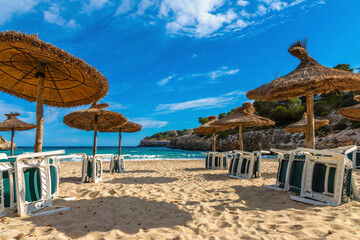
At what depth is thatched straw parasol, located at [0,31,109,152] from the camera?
280 cm

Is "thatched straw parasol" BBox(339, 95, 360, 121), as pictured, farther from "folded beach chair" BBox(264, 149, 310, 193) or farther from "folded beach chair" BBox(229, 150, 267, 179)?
"folded beach chair" BBox(264, 149, 310, 193)

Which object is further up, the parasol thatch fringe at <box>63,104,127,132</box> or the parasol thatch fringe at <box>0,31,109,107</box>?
the parasol thatch fringe at <box>0,31,109,107</box>

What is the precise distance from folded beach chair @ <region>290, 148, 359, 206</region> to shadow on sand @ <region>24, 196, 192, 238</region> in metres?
2.04

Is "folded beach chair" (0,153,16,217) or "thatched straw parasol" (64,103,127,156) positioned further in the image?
"thatched straw parasol" (64,103,127,156)

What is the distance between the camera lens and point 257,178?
18.4 feet

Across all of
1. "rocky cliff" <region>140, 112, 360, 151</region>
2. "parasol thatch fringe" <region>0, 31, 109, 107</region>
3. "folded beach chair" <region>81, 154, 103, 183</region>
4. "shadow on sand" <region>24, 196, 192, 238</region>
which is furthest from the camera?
"rocky cliff" <region>140, 112, 360, 151</region>

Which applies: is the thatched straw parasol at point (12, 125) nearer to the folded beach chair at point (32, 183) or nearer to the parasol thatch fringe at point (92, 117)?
the parasol thatch fringe at point (92, 117)

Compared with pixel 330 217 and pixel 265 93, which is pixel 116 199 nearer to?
pixel 330 217

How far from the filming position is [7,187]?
7.30 ft

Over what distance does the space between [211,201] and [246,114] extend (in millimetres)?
6125

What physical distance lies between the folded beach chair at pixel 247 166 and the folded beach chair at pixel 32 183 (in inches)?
180

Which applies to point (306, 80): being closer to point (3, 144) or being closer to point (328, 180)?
point (328, 180)

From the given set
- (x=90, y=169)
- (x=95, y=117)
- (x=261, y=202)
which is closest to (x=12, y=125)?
(x=95, y=117)

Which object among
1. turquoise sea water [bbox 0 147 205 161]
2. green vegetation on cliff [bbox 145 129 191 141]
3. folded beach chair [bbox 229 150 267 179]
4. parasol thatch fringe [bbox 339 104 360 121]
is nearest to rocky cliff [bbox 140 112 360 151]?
turquoise sea water [bbox 0 147 205 161]
